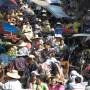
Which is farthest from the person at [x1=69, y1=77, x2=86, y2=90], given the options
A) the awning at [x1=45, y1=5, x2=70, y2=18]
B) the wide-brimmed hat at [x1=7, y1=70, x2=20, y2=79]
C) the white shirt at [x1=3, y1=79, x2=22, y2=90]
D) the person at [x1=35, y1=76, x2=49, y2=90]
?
the awning at [x1=45, y1=5, x2=70, y2=18]

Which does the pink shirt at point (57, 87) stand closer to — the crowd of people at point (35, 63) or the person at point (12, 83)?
the crowd of people at point (35, 63)

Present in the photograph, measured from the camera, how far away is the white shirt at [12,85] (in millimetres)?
18438

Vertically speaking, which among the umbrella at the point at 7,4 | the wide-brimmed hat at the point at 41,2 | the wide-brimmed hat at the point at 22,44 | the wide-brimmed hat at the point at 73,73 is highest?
the umbrella at the point at 7,4

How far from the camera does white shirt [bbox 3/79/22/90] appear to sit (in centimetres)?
1844

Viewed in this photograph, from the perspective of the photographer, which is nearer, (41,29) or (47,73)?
(47,73)

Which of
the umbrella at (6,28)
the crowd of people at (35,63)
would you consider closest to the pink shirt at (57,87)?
the crowd of people at (35,63)

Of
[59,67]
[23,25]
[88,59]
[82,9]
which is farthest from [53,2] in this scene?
[59,67]

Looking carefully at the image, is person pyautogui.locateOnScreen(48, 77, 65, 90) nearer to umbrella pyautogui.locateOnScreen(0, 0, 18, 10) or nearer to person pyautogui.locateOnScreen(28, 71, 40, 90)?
person pyautogui.locateOnScreen(28, 71, 40, 90)

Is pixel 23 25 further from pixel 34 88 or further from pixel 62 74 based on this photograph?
pixel 34 88

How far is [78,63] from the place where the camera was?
24141 mm

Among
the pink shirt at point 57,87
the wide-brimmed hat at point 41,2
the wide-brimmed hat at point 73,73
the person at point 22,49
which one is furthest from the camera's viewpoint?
the wide-brimmed hat at point 41,2

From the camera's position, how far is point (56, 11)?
36.9m

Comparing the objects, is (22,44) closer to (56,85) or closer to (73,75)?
(73,75)

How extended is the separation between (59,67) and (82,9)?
16.3m
